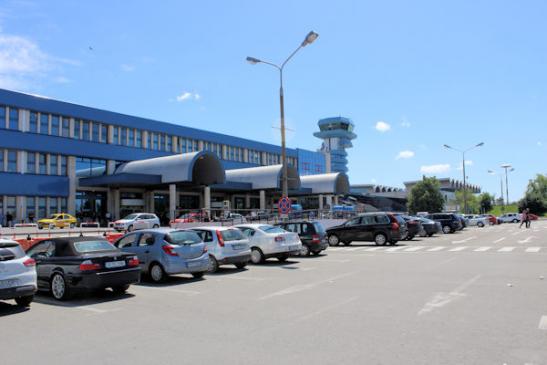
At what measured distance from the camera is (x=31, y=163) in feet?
139

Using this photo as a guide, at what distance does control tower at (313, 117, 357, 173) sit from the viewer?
17000 centimetres

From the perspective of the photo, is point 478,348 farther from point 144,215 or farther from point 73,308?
point 144,215

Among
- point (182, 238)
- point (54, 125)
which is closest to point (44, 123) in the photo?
point (54, 125)

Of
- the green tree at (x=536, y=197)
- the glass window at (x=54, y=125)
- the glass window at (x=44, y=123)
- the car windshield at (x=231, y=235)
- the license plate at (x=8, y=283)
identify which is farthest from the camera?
the green tree at (x=536, y=197)

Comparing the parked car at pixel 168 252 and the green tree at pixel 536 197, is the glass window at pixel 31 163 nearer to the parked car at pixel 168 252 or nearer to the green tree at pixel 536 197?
the parked car at pixel 168 252

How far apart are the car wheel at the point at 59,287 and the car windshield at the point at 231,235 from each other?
547cm

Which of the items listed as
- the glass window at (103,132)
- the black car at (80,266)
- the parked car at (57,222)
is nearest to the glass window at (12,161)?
the parked car at (57,222)

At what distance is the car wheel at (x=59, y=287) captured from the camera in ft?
32.3

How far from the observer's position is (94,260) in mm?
9766

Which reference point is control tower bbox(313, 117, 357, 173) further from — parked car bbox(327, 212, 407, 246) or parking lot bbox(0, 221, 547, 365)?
parking lot bbox(0, 221, 547, 365)

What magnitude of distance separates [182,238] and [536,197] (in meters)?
106

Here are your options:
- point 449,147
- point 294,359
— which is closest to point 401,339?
point 294,359

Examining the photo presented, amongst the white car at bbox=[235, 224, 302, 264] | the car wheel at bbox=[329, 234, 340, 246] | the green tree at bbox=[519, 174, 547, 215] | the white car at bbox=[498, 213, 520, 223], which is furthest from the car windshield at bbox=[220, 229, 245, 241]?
the green tree at bbox=[519, 174, 547, 215]

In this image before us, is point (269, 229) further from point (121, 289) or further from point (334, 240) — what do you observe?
point (334, 240)
